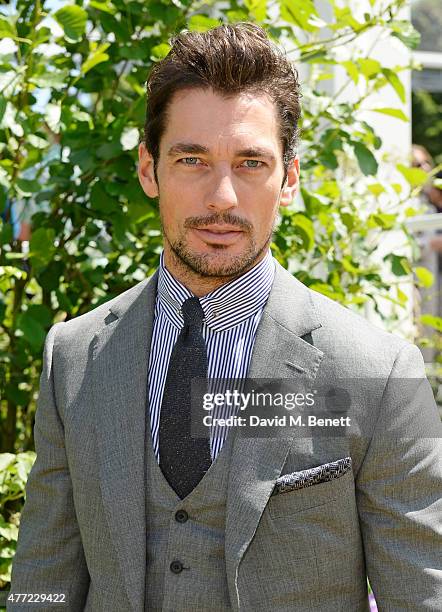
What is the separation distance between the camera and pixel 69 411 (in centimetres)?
154

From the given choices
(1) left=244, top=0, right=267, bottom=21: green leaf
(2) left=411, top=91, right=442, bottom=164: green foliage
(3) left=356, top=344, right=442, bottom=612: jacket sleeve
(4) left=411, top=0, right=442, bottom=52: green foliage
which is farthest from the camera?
(2) left=411, top=91, right=442, bottom=164: green foliage

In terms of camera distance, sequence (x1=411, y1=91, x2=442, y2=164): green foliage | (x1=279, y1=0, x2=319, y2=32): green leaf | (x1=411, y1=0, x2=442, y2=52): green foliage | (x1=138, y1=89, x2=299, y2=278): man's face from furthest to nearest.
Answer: (x1=411, y1=91, x2=442, y2=164): green foliage
(x1=411, y1=0, x2=442, y2=52): green foliage
(x1=279, y1=0, x2=319, y2=32): green leaf
(x1=138, y1=89, x2=299, y2=278): man's face

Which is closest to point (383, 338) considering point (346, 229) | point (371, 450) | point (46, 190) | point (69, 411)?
point (371, 450)

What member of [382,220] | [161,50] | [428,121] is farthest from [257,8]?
[428,121]

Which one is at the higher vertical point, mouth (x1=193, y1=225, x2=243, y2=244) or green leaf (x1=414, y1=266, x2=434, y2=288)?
green leaf (x1=414, y1=266, x2=434, y2=288)

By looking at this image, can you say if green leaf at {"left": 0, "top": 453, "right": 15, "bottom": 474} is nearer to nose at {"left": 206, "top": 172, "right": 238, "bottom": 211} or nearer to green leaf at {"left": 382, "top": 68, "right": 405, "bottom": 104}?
nose at {"left": 206, "top": 172, "right": 238, "bottom": 211}

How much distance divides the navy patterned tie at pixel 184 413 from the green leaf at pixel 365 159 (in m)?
0.78

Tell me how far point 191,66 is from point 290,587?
0.87 meters

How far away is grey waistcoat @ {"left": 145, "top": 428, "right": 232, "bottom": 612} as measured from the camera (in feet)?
4.52

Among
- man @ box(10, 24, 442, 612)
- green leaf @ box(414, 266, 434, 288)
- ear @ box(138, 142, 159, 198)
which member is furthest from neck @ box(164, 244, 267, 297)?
green leaf @ box(414, 266, 434, 288)

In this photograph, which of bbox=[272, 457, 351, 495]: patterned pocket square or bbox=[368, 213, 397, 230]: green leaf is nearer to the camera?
bbox=[272, 457, 351, 495]: patterned pocket square

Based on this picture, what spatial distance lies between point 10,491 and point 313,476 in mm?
926

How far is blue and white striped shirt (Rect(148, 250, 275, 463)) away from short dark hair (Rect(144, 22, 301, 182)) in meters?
0.23

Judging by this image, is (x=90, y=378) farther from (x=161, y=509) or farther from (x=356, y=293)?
(x=356, y=293)
